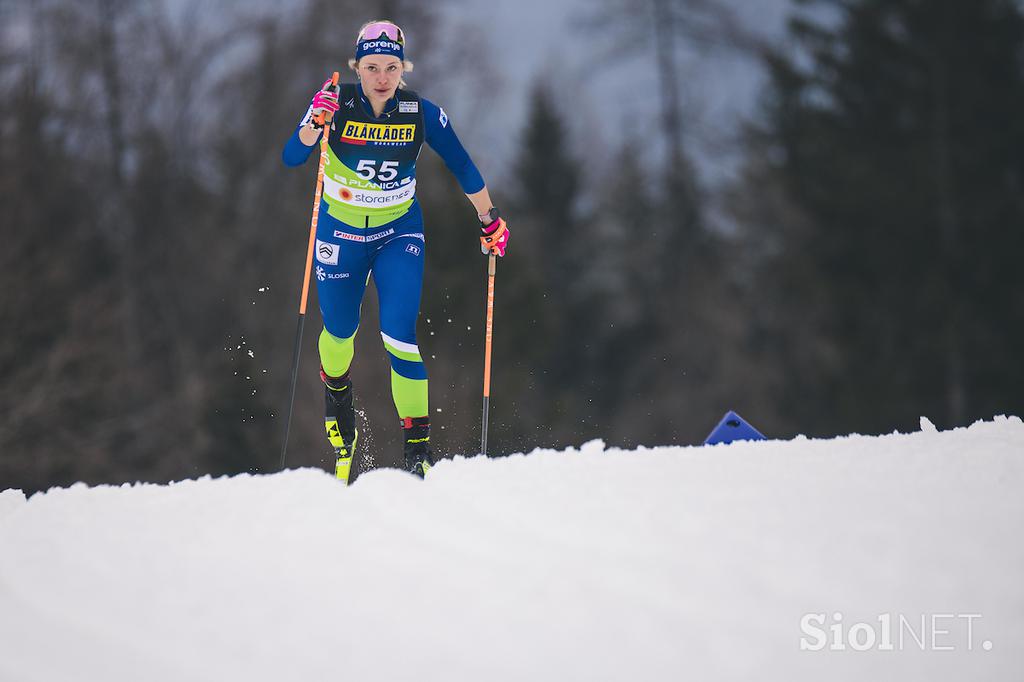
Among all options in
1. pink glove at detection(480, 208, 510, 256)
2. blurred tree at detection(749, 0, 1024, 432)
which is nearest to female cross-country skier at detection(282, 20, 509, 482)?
pink glove at detection(480, 208, 510, 256)

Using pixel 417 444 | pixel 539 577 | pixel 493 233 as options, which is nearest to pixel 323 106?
pixel 493 233

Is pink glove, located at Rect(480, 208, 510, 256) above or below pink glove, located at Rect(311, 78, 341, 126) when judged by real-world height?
below

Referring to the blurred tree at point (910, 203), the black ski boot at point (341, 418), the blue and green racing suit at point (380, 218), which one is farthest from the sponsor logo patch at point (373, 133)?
the blurred tree at point (910, 203)

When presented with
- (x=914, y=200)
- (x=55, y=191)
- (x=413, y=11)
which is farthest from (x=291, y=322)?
(x=914, y=200)

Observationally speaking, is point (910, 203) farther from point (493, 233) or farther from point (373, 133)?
point (373, 133)

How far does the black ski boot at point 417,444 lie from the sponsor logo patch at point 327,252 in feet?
3.07

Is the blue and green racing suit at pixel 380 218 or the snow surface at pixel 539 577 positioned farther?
the blue and green racing suit at pixel 380 218

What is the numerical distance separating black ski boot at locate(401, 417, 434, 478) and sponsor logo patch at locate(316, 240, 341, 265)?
935 millimetres

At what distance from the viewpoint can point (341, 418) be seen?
6.11m

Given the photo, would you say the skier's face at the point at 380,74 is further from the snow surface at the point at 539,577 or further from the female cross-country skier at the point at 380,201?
the snow surface at the point at 539,577

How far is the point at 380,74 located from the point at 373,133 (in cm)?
30

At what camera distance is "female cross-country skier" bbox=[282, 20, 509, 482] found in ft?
17.9

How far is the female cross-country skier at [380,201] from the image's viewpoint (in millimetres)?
5457

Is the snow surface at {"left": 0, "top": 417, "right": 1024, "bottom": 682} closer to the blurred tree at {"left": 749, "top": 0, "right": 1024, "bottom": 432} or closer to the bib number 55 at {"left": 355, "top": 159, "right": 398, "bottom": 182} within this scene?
the bib number 55 at {"left": 355, "top": 159, "right": 398, "bottom": 182}
